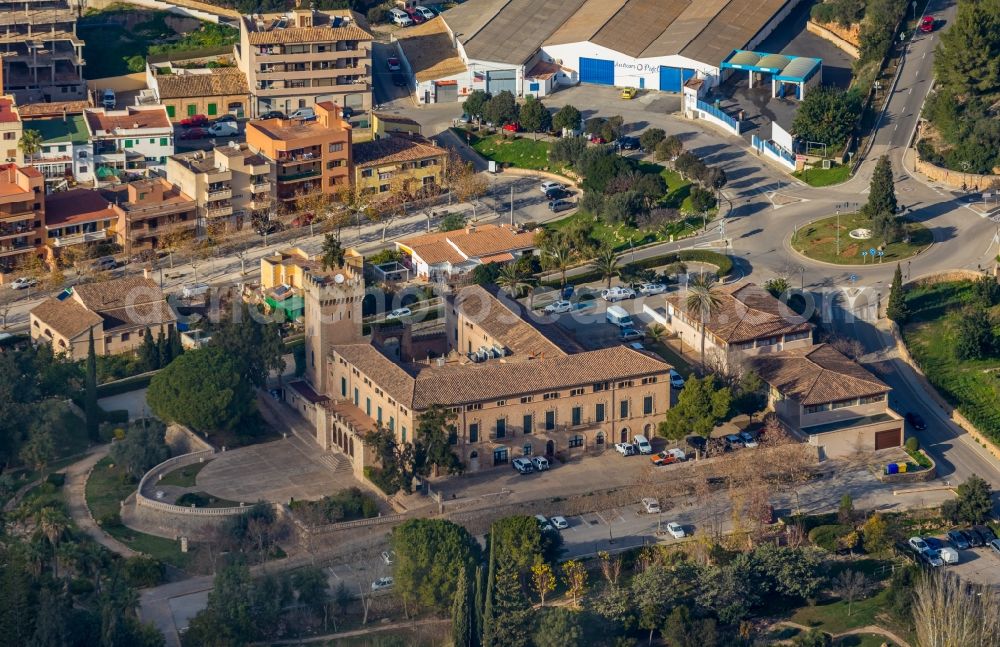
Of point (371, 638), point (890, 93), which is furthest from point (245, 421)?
point (890, 93)

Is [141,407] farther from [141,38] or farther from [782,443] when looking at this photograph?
[141,38]

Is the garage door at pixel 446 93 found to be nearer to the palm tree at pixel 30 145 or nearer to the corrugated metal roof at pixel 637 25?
the corrugated metal roof at pixel 637 25

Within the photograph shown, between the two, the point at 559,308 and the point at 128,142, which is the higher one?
the point at 128,142

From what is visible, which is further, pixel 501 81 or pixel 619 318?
pixel 501 81

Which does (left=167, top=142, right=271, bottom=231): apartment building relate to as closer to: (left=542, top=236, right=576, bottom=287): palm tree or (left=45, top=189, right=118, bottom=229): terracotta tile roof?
(left=45, top=189, right=118, bottom=229): terracotta tile roof

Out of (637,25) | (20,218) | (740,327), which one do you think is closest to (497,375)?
(740,327)

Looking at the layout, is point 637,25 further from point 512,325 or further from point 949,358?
point 512,325

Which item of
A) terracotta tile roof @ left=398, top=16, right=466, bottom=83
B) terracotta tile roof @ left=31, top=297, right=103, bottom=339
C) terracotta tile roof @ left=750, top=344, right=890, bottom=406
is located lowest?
terracotta tile roof @ left=31, top=297, right=103, bottom=339

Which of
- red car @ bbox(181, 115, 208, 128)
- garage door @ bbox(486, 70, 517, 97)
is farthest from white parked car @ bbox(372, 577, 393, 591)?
garage door @ bbox(486, 70, 517, 97)
